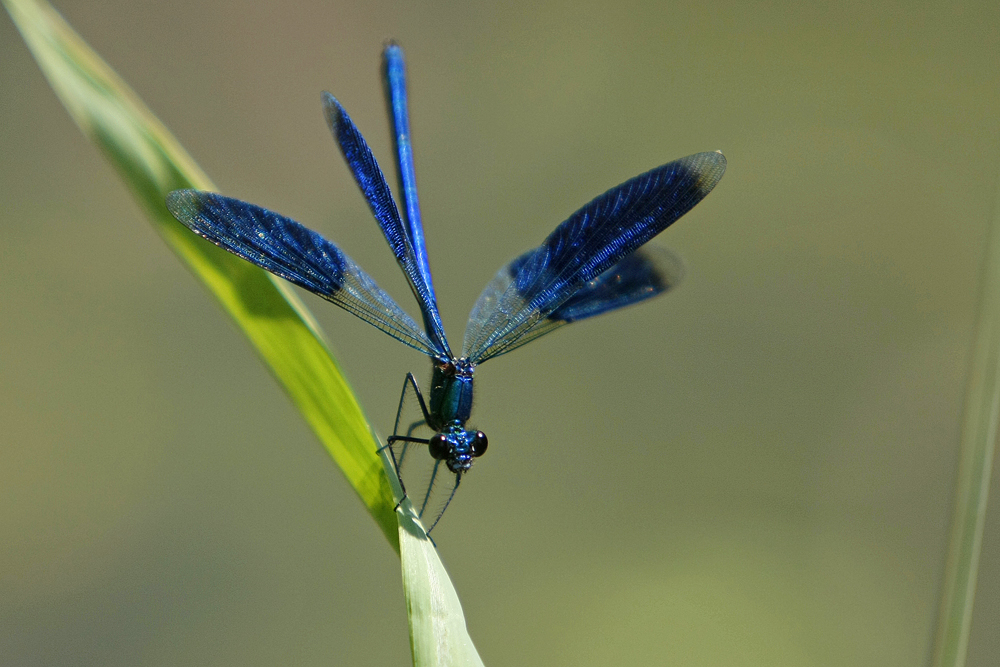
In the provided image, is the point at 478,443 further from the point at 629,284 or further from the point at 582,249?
the point at 629,284

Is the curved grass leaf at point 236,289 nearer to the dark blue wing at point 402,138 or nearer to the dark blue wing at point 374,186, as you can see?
the dark blue wing at point 374,186

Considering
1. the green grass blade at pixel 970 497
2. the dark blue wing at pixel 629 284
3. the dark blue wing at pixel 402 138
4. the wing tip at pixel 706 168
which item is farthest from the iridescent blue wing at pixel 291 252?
the green grass blade at pixel 970 497

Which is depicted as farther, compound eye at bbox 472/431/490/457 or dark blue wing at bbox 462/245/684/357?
dark blue wing at bbox 462/245/684/357

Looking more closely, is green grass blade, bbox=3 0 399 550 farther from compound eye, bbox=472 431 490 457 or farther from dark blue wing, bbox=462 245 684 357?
dark blue wing, bbox=462 245 684 357

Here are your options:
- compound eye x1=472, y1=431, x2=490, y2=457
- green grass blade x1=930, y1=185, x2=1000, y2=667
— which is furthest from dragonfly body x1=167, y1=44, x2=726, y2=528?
green grass blade x1=930, y1=185, x2=1000, y2=667

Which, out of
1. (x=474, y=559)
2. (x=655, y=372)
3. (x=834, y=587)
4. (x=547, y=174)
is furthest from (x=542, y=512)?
(x=547, y=174)

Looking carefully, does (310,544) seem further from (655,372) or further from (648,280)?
(648,280)

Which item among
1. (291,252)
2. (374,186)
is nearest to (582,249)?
Answer: (374,186)
